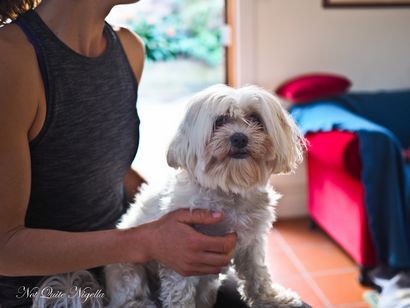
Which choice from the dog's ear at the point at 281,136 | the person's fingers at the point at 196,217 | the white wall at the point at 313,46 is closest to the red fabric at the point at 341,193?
the white wall at the point at 313,46

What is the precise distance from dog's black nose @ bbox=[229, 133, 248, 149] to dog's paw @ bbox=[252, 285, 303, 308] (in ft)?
A: 1.25

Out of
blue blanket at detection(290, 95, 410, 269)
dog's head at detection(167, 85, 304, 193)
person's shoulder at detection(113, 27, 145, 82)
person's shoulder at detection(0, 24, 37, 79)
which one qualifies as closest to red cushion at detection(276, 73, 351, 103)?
blue blanket at detection(290, 95, 410, 269)

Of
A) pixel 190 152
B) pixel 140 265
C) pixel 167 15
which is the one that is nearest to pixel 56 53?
pixel 190 152

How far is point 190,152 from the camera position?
994mm

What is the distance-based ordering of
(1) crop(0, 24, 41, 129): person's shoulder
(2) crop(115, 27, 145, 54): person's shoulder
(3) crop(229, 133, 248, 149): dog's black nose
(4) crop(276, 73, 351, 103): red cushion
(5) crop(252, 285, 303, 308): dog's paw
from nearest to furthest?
(1) crop(0, 24, 41, 129): person's shoulder, (3) crop(229, 133, 248, 149): dog's black nose, (5) crop(252, 285, 303, 308): dog's paw, (2) crop(115, 27, 145, 54): person's shoulder, (4) crop(276, 73, 351, 103): red cushion

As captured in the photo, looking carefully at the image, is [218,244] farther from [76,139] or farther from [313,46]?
[313,46]

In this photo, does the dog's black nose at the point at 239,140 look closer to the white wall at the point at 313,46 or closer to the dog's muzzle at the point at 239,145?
the dog's muzzle at the point at 239,145

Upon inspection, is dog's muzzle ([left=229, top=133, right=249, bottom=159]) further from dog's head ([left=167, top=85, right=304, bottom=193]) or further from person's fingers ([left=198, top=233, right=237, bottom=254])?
person's fingers ([left=198, top=233, right=237, bottom=254])

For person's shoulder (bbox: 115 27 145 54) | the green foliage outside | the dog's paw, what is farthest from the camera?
the green foliage outside

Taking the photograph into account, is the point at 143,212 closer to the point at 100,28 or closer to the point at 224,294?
the point at 224,294

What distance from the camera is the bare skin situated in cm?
81

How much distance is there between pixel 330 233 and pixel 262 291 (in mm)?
1752

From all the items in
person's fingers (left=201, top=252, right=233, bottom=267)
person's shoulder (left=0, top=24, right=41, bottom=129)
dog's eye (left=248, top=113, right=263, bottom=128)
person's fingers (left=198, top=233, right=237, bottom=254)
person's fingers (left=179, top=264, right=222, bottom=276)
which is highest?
person's shoulder (left=0, top=24, right=41, bottom=129)

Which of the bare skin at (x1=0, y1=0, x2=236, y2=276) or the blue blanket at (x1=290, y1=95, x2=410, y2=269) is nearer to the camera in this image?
the bare skin at (x1=0, y1=0, x2=236, y2=276)
